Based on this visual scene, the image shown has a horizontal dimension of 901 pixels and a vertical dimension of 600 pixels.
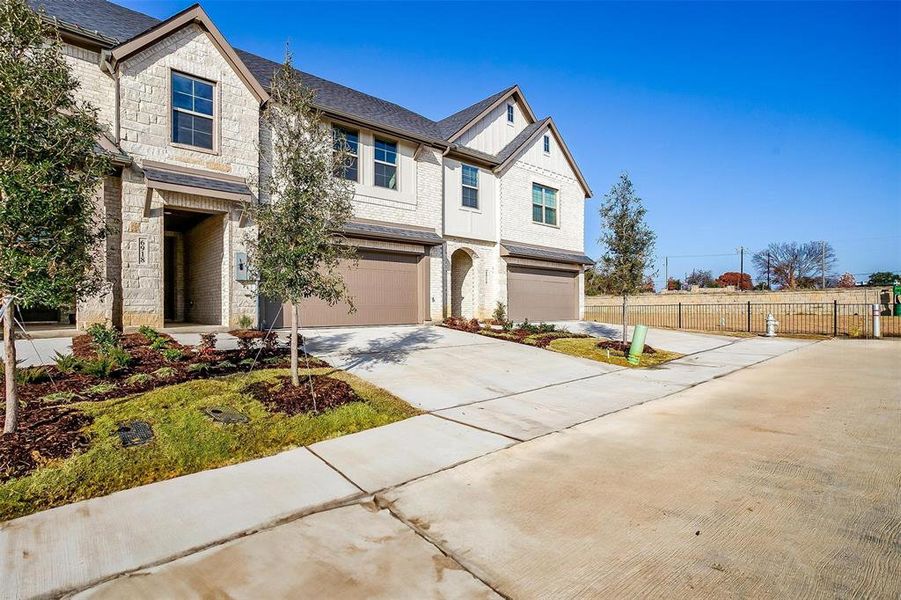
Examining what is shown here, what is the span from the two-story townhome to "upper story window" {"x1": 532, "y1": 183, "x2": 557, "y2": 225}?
7 centimetres

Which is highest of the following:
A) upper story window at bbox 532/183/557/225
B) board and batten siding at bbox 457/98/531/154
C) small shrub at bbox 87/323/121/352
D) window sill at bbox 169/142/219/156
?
board and batten siding at bbox 457/98/531/154

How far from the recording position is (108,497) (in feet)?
11.7

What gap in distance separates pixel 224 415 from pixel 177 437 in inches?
26.7

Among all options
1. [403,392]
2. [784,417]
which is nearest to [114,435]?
[403,392]

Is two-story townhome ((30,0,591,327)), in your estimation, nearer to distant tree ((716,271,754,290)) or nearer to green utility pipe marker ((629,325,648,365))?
green utility pipe marker ((629,325,648,365))

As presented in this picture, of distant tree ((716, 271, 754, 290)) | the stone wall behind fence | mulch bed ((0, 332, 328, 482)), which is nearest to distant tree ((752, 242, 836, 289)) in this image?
distant tree ((716, 271, 754, 290))

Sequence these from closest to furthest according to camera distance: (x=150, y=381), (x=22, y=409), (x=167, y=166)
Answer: (x=22, y=409) → (x=150, y=381) → (x=167, y=166)

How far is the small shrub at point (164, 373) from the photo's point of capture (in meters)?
6.56

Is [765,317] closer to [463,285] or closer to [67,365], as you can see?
[463,285]

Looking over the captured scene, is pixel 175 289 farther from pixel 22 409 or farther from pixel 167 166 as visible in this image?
pixel 22 409

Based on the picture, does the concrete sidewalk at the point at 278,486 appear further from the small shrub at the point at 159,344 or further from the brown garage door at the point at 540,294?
the brown garage door at the point at 540,294

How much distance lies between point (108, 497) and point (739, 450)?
5922 millimetres

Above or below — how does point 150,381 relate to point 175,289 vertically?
below

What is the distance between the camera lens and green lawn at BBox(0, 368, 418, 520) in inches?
144
